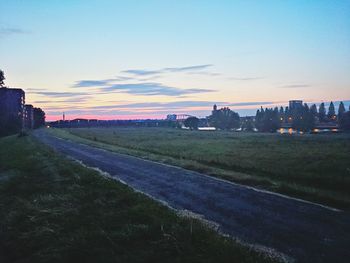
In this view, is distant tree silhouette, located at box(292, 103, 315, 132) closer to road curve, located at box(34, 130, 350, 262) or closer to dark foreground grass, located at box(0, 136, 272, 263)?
road curve, located at box(34, 130, 350, 262)

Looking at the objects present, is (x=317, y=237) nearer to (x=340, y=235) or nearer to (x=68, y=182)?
(x=340, y=235)

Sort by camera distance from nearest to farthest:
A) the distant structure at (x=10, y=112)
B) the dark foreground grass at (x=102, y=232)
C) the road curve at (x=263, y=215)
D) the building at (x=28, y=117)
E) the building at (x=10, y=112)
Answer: the dark foreground grass at (x=102, y=232) < the road curve at (x=263, y=215) < the building at (x=10, y=112) < the distant structure at (x=10, y=112) < the building at (x=28, y=117)

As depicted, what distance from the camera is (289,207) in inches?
474

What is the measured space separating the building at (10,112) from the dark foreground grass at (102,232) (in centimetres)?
7344

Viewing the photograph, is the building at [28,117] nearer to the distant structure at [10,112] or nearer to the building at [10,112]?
the distant structure at [10,112]

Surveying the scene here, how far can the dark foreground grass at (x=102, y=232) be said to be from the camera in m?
7.54

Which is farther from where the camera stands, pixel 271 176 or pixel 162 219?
pixel 271 176

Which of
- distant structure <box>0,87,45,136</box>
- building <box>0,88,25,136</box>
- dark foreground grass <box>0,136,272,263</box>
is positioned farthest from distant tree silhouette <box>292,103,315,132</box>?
dark foreground grass <box>0,136,272,263</box>

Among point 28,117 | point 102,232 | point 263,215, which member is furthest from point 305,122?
point 102,232

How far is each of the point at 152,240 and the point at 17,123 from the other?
89.8 m

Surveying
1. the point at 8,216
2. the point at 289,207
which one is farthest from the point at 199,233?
the point at 8,216

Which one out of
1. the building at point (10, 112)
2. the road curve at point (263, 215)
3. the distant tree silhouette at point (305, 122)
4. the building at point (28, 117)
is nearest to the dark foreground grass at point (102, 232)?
the road curve at point (263, 215)

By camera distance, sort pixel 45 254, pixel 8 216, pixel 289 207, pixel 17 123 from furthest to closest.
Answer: pixel 17 123, pixel 289 207, pixel 8 216, pixel 45 254

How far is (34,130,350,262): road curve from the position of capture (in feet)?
26.6
